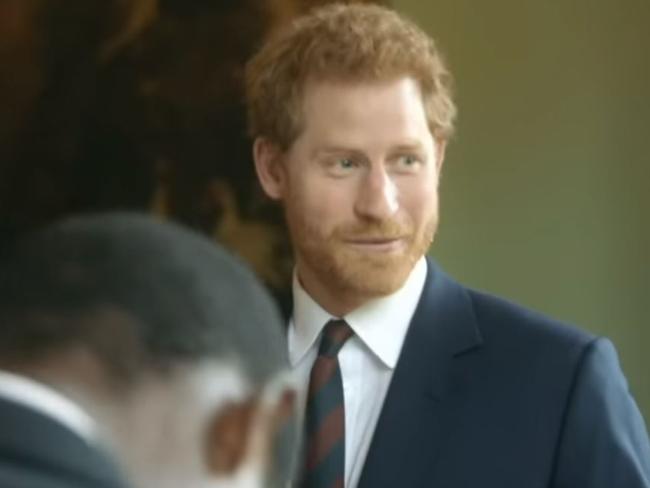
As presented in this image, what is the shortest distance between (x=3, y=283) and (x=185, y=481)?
0.42 ft

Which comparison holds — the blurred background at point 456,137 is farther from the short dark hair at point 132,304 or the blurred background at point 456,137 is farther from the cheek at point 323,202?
the short dark hair at point 132,304

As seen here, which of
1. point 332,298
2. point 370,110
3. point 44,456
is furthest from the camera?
point 332,298

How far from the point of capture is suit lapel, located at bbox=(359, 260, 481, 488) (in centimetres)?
169

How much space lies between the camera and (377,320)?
1.77 meters

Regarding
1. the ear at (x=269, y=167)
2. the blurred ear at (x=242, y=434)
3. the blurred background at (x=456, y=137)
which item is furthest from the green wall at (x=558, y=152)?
the blurred ear at (x=242, y=434)

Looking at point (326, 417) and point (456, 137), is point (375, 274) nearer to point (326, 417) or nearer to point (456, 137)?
point (326, 417)

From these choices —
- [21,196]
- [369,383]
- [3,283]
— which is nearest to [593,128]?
[21,196]

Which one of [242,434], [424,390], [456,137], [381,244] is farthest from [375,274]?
[456,137]

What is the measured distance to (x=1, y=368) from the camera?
0.67 meters

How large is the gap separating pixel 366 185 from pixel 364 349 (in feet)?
0.70

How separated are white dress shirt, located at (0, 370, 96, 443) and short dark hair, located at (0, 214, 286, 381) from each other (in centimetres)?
2

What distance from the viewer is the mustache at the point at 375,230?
1683 millimetres

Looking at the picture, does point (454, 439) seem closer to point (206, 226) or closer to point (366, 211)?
point (366, 211)

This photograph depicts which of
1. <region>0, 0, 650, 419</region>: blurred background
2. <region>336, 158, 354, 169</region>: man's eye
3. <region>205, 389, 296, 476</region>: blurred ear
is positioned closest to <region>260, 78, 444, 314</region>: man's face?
<region>336, 158, 354, 169</region>: man's eye
